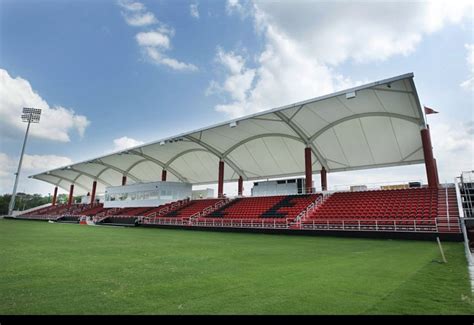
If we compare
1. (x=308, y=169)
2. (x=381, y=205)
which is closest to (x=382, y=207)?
(x=381, y=205)

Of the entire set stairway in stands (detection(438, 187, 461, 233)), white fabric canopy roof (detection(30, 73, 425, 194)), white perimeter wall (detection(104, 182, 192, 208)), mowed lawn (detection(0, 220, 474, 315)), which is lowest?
mowed lawn (detection(0, 220, 474, 315))

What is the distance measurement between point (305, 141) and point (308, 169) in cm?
259

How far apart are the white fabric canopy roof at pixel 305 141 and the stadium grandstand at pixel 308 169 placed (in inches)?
3.5

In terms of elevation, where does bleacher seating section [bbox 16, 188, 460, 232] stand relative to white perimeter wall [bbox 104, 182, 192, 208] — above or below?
below

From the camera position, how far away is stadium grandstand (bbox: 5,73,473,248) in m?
16.4

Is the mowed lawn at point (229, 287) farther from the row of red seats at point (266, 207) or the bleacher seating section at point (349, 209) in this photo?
the row of red seats at point (266, 207)

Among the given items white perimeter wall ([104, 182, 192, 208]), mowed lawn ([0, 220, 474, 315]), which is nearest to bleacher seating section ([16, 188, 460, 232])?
white perimeter wall ([104, 182, 192, 208])

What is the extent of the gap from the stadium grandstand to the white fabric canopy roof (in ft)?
0.29

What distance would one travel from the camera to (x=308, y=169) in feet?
82.3

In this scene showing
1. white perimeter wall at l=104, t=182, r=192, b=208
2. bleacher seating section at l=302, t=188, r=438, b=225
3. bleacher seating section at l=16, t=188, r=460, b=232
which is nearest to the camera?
bleacher seating section at l=16, t=188, r=460, b=232

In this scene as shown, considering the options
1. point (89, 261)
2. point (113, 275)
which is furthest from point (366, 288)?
point (89, 261)

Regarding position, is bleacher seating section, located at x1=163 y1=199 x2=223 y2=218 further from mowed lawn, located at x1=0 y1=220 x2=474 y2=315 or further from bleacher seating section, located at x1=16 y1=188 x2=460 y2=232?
mowed lawn, located at x1=0 y1=220 x2=474 y2=315

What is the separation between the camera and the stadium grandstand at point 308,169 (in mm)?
16422

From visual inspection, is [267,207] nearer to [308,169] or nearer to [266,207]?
[266,207]
